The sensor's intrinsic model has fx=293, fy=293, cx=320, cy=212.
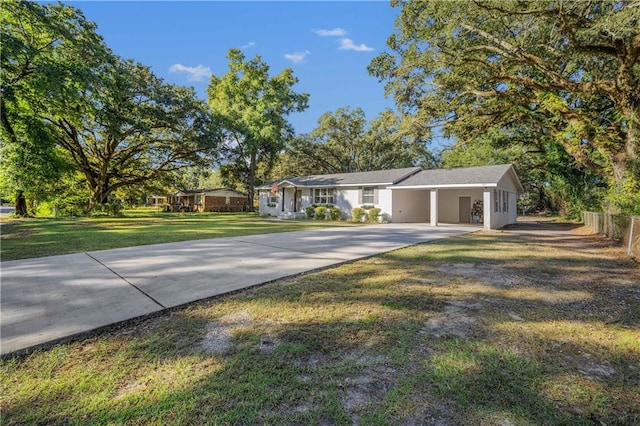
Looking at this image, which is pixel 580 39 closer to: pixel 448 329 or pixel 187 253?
pixel 448 329

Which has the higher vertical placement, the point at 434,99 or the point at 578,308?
the point at 434,99

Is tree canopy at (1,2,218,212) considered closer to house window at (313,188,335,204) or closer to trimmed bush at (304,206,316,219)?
house window at (313,188,335,204)

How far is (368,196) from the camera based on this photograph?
20.4 m

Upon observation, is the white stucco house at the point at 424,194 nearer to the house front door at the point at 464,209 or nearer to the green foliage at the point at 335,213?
the house front door at the point at 464,209

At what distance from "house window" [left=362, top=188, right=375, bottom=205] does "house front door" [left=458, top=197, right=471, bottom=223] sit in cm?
616

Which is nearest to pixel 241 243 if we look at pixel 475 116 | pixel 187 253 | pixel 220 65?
pixel 187 253

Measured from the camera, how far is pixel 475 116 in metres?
15.1

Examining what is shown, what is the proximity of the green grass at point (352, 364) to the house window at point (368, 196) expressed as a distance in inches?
624

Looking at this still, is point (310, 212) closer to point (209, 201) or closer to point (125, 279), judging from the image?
point (125, 279)

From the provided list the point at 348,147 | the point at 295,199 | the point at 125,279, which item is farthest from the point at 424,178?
the point at 348,147

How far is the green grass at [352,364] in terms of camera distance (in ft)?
6.67

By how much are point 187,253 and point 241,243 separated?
191 centimetres

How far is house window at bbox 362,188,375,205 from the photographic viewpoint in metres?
20.3

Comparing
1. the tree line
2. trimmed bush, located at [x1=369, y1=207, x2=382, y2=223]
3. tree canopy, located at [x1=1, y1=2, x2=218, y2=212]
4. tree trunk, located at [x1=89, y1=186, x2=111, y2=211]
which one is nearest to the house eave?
trimmed bush, located at [x1=369, y1=207, x2=382, y2=223]
